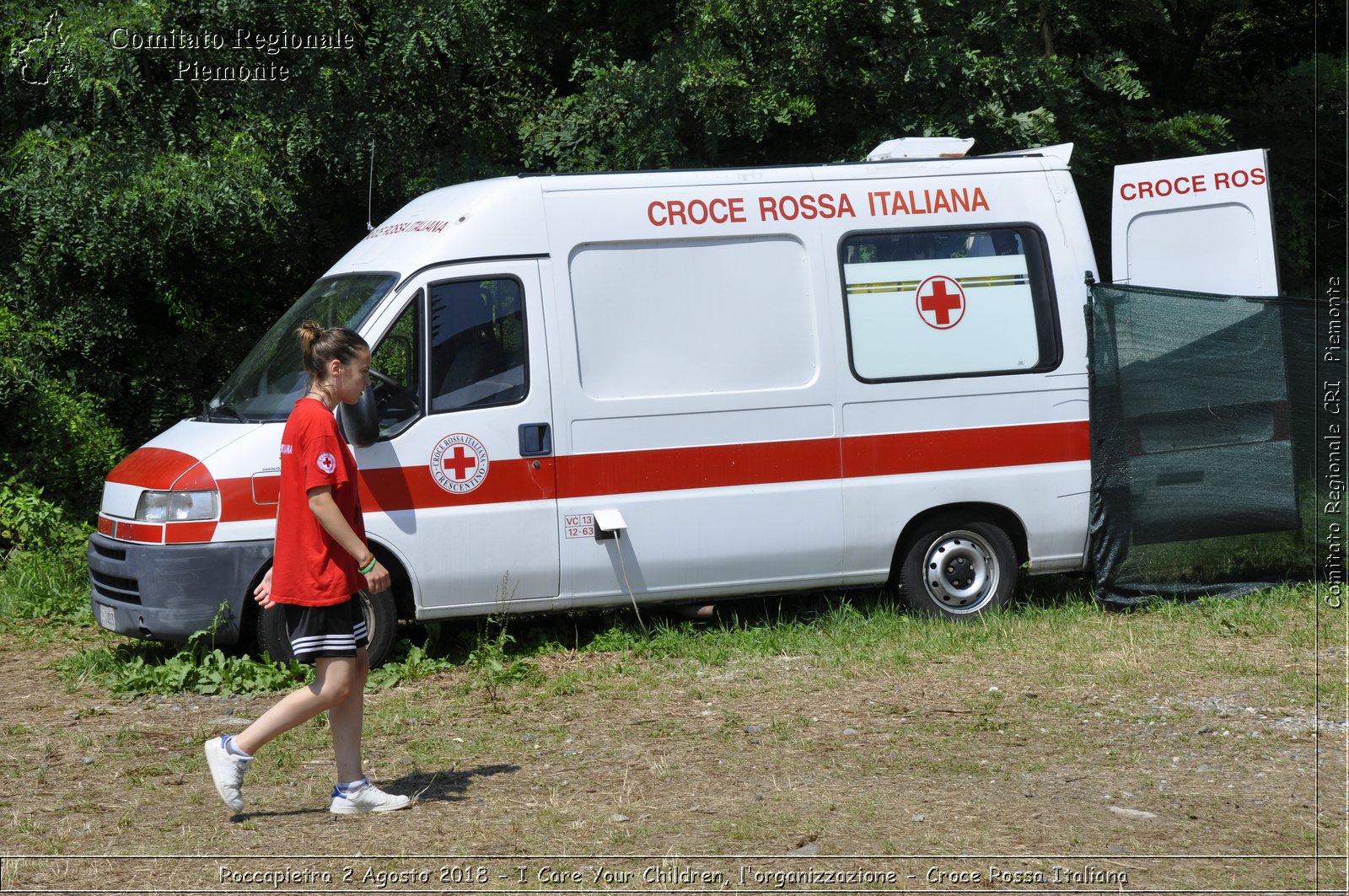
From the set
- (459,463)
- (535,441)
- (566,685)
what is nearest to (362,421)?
(459,463)

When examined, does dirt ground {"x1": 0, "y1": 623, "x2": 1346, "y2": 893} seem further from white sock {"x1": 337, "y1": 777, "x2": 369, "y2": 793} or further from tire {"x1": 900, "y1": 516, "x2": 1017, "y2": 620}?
tire {"x1": 900, "y1": 516, "x2": 1017, "y2": 620}

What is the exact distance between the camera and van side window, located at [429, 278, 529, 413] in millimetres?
7152

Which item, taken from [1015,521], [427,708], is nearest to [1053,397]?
[1015,521]

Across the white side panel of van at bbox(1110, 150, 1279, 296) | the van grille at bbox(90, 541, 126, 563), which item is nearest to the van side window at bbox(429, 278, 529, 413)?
the van grille at bbox(90, 541, 126, 563)

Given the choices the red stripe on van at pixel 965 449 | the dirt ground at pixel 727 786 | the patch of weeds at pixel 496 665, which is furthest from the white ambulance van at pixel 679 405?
the dirt ground at pixel 727 786

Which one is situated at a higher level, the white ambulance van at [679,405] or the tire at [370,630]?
the white ambulance van at [679,405]

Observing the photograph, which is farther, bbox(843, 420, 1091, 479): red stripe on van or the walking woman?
bbox(843, 420, 1091, 479): red stripe on van

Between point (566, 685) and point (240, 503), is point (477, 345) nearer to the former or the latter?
point (240, 503)

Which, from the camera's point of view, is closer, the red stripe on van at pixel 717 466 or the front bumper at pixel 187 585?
the front bumper at pixel 187 585

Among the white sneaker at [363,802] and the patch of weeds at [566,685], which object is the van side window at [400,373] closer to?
the patch of weeds at [566,685]

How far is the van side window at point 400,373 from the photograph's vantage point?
23.2 feet

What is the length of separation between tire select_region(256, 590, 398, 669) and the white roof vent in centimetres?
390

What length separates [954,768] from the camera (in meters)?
5.53

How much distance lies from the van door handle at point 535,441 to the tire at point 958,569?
7.52 ft
